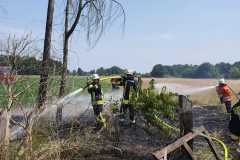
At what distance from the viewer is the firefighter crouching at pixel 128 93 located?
14.6 meters

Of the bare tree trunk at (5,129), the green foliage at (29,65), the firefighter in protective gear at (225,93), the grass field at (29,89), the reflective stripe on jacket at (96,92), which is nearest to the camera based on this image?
the bare tree trunk at (5,129)

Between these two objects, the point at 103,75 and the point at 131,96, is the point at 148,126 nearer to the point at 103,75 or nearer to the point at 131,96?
the point at 131,96

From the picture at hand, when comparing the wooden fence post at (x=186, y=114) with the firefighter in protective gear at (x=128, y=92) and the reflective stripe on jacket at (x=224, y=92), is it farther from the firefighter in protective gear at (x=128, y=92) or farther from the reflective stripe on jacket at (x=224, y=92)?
the reflective stripe on jacket at (x=224, y=92)

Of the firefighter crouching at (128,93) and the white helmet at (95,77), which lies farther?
the white helmet at (95,77)

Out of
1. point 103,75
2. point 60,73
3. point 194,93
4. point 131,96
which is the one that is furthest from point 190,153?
point 194,93

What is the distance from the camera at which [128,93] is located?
1538cm

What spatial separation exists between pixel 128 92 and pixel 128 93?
0.03 metres

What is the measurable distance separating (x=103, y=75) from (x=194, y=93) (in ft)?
73.4

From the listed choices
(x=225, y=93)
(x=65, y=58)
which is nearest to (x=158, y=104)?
(x=65, y=58)

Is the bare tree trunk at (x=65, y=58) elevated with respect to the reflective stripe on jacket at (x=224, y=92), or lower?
elevated

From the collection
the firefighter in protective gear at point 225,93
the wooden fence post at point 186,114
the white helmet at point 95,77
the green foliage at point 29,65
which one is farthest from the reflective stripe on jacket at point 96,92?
the firefighter in protective gear at point 225,93

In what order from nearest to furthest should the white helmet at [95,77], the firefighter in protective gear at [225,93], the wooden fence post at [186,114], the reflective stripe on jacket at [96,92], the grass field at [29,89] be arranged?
the grass field at [29,89], the wooden fence post at [186,114], the reflective stripe on jacket at [96,92], the white helmet at [95,77], the firefighter in protective gear at [225,93]

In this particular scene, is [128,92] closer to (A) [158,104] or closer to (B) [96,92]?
(B) [96,92]

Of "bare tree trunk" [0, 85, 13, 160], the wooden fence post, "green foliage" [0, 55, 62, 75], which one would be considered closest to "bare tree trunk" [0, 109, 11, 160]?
"bare tree trunk" [0, 85, 13, 160]
